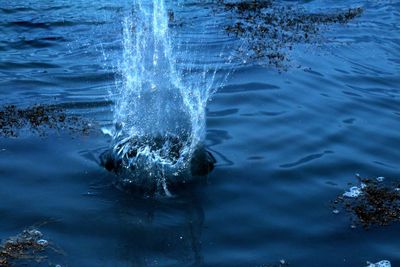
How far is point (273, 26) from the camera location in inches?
618

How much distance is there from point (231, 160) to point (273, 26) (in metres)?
8.05

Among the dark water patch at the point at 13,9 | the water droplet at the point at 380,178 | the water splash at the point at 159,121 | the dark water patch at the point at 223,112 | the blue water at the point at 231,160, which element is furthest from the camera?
the dark water patch at the point at 13,9

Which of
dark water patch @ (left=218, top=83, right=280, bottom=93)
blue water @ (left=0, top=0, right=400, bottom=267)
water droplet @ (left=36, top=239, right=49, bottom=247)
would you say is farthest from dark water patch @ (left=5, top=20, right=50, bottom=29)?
water droplet @ (left=36, top=239, right=49, bottom=247)

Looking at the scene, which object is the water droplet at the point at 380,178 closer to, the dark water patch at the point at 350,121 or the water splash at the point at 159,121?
the dark water patch at the point at 350,121

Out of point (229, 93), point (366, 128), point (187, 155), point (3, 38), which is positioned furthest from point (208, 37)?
point (187, 155)

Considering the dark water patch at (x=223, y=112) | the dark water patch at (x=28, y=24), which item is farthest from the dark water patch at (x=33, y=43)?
the dark water patch at (x=223, y=112)

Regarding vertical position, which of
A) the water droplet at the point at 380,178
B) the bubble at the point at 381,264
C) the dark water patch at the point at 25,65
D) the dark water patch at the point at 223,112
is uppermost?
the dark water patch at the point at 25,65

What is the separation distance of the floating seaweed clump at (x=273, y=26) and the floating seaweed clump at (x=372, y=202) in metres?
4.98

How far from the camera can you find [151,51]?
13219 millimetres

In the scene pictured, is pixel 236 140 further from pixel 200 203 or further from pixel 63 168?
pixel 63 168

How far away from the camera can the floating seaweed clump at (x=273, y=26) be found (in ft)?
44.2

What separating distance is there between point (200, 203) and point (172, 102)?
2620 mm

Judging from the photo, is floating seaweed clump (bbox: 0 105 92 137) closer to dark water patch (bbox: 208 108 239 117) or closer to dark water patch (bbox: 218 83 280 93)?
dark water patch (bbox: 208 108 239 117)

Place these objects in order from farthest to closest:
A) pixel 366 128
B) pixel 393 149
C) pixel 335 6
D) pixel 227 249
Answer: pixel 335 6, pixel 366 128, pixel 393 149, pixel 227 249
